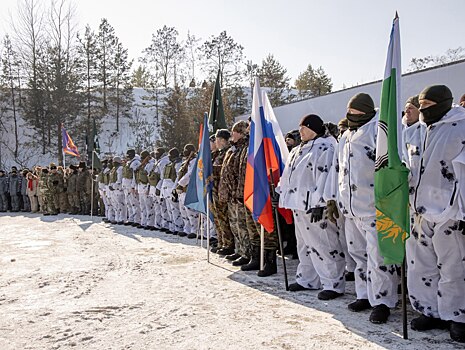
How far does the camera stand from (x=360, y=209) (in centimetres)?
439

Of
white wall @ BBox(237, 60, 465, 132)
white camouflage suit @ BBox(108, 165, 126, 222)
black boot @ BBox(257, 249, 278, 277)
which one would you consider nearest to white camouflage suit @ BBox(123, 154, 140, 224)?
white camouflage suit @ BBox(108, 165, 126, 222)

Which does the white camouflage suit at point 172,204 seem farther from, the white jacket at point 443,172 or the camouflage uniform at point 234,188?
the white jacket at point 443,172

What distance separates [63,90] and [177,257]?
3312 centimetres

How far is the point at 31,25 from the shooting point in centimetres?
3722

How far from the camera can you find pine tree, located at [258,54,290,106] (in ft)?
145

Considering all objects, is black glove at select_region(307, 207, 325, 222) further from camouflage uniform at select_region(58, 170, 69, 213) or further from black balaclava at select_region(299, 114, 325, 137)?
camouflage uniform at select_region(58, 170, 69, 213)

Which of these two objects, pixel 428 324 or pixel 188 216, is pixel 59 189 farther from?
pixel 428 324

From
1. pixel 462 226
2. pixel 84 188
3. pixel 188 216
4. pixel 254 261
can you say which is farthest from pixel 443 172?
pixel 84 188

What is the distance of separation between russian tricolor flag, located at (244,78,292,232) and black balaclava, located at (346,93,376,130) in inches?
59.6

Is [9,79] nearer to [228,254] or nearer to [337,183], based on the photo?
[228,254]

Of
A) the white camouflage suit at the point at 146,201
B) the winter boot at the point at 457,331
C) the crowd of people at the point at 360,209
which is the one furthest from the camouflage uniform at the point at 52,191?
the winter boot at the point at 457,331

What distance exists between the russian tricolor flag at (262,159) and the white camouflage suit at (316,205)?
16.6 inches

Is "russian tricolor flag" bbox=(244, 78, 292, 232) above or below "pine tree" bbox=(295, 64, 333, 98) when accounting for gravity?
below

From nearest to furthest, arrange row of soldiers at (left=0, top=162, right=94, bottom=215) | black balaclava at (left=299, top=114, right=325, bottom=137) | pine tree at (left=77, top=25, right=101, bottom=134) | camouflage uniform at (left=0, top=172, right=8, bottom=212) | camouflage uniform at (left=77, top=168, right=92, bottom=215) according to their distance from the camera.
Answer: black balaclava at (left=299, top=114, right=325, bottom=137), camouflage uniform at (left=77, top=168, right=92, bottom=215), row of soldiers at (left=0, top=162, right=94, bottom=215), camouflage uniform at (left=0, top=172, right=8, bottom=212), pine tree at (left=77, top=25, right=101, bottom=134)
